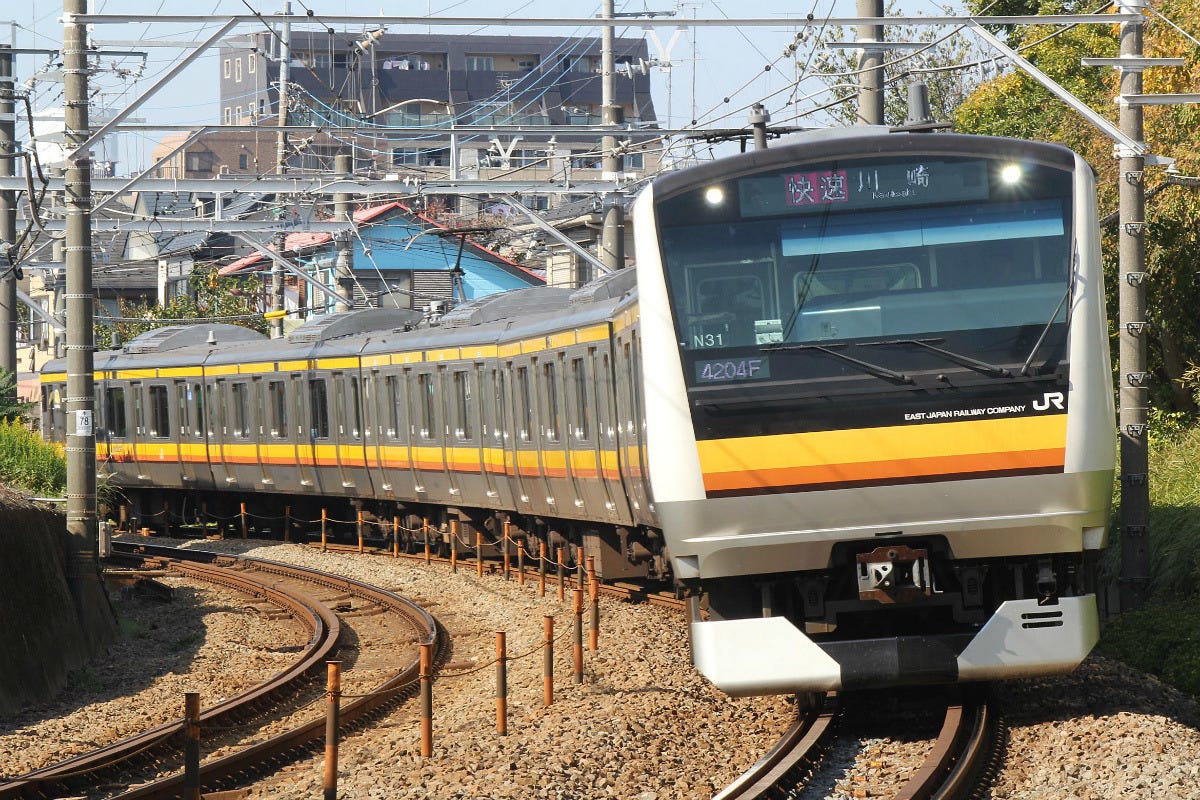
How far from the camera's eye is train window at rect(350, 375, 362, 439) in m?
23.2

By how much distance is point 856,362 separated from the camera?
28.1ft

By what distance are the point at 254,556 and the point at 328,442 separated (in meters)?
1.93

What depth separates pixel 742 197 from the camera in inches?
345

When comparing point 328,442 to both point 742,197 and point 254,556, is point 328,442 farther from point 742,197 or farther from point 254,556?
point 742,197

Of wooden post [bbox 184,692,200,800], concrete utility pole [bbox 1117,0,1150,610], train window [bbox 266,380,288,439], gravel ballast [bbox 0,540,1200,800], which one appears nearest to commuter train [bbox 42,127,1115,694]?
gravel ballast [bbox 0,540,1200,800]

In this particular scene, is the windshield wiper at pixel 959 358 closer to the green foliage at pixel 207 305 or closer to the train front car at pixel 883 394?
the train front car at pixel 883 394

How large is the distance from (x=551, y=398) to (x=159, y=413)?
13.8 metres

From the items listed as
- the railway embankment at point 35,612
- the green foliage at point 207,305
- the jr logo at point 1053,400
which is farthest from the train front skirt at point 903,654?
the green foliage at point 207,305

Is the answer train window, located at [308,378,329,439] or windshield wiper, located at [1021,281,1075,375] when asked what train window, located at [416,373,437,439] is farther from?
windshield wiper, located at [1021,281,1075,375]

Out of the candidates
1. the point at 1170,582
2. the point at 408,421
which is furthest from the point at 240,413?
the point at 1170,582

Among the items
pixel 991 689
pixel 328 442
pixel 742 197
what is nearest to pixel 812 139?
pixel 742 197

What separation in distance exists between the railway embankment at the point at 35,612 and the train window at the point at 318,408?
868cm

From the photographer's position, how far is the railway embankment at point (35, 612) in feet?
40.9

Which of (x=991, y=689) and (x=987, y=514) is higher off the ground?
(x=987, y=514)
